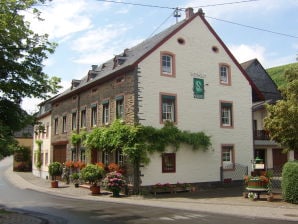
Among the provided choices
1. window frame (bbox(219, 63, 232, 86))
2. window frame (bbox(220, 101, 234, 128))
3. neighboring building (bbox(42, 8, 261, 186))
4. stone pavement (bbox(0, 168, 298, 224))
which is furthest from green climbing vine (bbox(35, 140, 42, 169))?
window frame (bbox(219, 63, 232, 86))

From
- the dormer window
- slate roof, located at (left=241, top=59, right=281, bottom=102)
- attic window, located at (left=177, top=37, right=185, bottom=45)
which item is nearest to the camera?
attic window, located at (left=177, top=37, right=185, bottom=45)

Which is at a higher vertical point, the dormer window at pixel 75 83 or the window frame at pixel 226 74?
the dormer window at pixel 75 83

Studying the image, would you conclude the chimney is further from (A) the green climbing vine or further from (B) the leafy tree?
(A) the green climbing vine

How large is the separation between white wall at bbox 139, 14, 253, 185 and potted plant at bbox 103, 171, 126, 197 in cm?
165

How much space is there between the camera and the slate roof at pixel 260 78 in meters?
42.2

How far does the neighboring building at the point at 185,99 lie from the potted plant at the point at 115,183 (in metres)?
1.57

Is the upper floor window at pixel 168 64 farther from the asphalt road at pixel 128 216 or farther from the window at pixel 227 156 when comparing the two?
the asphalt road at pixel 128 216

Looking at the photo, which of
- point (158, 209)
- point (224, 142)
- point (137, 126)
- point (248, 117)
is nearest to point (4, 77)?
A: point (158, 209)

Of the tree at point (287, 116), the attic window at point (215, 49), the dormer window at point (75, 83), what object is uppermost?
the attic window at point (215, 49)

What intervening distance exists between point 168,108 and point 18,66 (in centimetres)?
1170

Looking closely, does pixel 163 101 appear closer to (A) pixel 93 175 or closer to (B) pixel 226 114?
(B) pixel 226 114

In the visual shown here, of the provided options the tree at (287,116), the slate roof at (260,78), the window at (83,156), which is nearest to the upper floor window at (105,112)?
the window at (83,156)

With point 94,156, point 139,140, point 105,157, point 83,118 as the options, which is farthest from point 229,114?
point 83,118

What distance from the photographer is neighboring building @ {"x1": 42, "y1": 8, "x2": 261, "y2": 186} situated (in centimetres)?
2266
